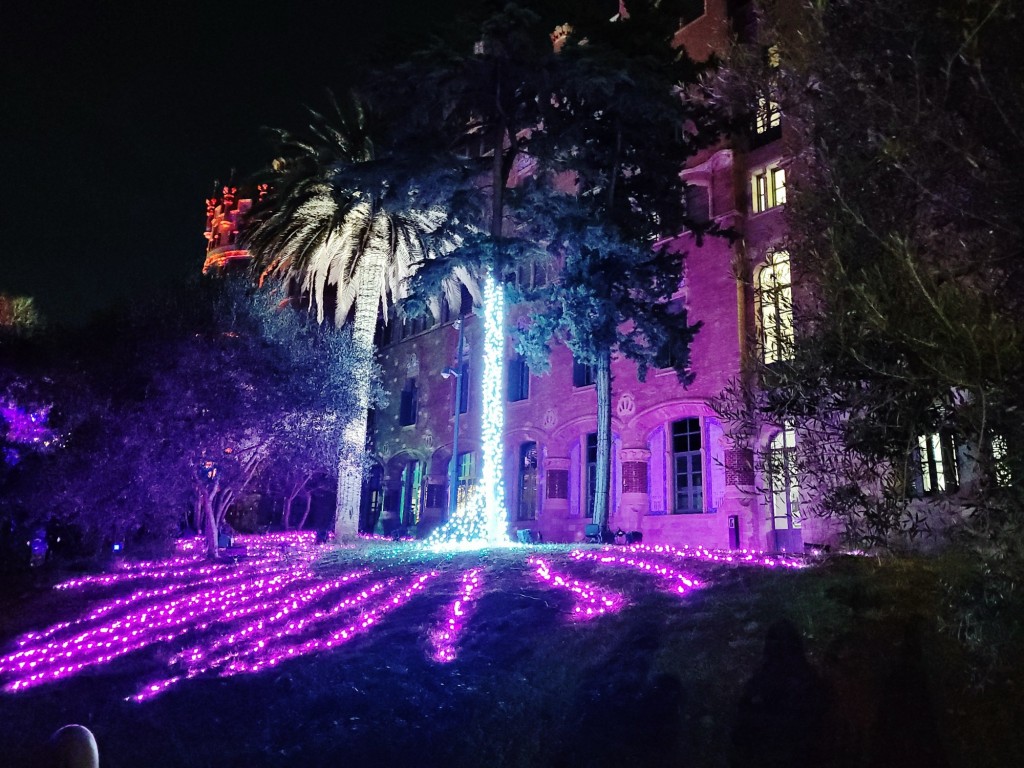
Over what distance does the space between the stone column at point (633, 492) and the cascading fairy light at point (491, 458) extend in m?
4.46

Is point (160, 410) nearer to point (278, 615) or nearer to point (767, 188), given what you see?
point (278, 615)

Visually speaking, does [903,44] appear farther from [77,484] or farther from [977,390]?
[77,484]

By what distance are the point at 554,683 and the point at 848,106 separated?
18.5ft

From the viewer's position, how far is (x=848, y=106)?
20.1 ft

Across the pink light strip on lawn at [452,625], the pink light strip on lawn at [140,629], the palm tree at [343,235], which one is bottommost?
the pink light strip on lawn at [140,629]

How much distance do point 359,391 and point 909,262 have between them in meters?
16.2

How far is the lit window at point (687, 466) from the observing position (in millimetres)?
19000

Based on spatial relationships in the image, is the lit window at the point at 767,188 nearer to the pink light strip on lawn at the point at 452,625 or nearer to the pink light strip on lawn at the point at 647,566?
the pink light strip on lawn at the point at 647,566

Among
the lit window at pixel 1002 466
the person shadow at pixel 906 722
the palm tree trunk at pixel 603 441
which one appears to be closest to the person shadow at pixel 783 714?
the person shadow at pixel 906 722

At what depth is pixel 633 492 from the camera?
63.8 ft

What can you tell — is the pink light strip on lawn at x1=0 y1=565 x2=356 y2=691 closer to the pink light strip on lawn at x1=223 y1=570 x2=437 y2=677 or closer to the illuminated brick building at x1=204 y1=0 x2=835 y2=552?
the pink light strip on lawn at x1=223 y1=570 x2=437 y2=677

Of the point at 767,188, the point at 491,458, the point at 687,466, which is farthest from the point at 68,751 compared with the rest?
the point at 767,188

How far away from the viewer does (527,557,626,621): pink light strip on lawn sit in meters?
8.45

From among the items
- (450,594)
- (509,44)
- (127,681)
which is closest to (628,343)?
(509,44)
